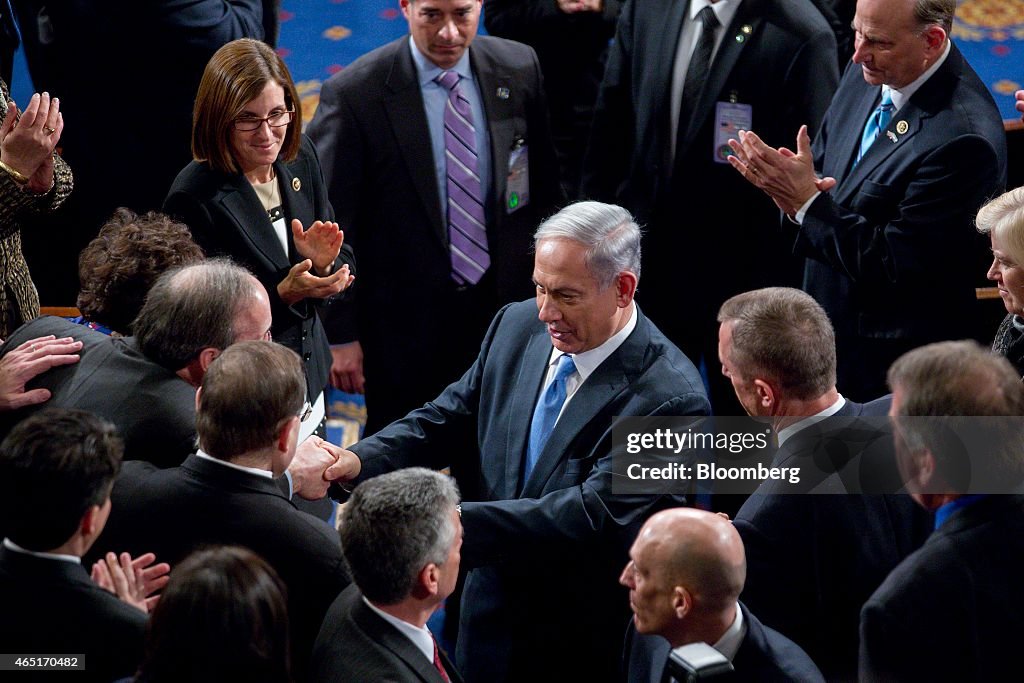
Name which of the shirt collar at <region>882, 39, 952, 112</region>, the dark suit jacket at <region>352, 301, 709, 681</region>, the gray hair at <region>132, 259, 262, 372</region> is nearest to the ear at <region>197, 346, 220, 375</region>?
the gray hair at <region>132, 259, 262, 372</region>

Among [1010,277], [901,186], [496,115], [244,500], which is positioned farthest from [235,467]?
[901,186]

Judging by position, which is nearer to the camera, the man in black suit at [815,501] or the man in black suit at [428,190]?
the man in black suit at [815,501]

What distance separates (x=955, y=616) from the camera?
233 cm

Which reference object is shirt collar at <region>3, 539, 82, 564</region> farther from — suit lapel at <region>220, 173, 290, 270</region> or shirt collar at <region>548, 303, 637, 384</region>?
suit lapel at <region>220, 173, 290, 270</region>

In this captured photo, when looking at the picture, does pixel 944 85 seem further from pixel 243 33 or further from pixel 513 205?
pixel 243 33

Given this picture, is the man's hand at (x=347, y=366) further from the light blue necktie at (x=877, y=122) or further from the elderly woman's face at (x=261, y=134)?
the light blue necktie at (x=877, y=122)

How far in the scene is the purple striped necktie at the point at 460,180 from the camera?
4.55 meters

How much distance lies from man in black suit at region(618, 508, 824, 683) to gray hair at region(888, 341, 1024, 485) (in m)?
0.43

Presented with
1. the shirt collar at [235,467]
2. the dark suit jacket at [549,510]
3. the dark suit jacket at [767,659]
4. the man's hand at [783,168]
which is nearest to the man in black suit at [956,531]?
the dark suit jacket at [767,659]

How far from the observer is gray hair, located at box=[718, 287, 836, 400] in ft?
9.94

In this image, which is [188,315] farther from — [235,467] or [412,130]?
[412,130]

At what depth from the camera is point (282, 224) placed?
4.01m

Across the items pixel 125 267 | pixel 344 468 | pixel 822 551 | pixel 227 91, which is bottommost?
pixel 344 468

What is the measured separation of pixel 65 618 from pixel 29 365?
92cm
